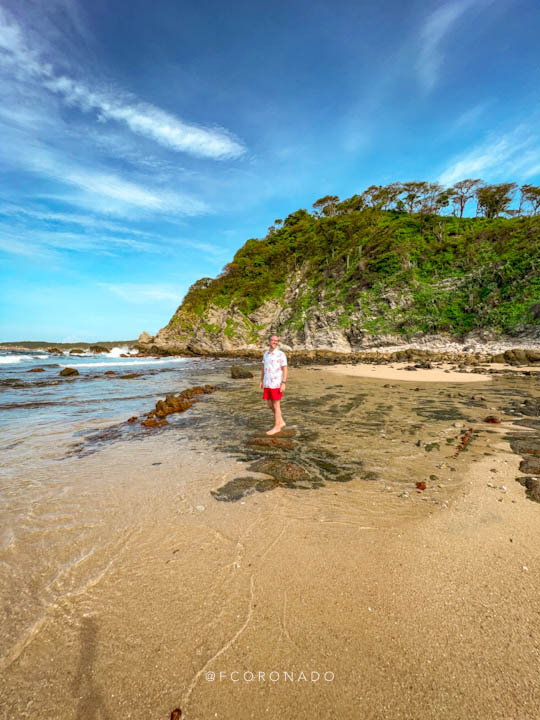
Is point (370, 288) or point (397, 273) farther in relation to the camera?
point (370, 288)

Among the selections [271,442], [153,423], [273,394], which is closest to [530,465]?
[271,442]

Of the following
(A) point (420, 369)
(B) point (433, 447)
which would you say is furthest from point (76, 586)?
(A) point (420, 369)

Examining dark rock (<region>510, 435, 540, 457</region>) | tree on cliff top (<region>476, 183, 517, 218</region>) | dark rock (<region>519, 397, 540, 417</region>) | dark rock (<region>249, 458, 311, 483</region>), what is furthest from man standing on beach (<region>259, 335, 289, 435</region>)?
tree on cliff top (<region>476, 183, 517, 218</region>)

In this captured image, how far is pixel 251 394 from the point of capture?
12.8m

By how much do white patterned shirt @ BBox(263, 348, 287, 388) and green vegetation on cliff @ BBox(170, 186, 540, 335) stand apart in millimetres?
31884

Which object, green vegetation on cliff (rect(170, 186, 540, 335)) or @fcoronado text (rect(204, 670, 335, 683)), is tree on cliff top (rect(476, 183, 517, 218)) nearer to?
green vegetation on cliff (rect(170, 186, 540, 335))

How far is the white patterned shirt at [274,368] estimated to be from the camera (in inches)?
269

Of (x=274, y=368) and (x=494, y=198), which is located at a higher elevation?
(x=494, y=198)

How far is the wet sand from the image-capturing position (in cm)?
160

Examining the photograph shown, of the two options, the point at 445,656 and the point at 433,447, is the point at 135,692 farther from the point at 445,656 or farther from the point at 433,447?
the point at 433,447

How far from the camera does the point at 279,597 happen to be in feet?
7.43

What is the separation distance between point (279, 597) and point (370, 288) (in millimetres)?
44416

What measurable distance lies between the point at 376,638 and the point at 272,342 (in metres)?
5.37

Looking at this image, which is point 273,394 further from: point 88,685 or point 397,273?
point 397,273
